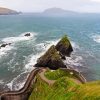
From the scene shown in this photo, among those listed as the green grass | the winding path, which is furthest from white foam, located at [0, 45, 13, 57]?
the green grass

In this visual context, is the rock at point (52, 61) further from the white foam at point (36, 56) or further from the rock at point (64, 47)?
the rock at point (64, 47)

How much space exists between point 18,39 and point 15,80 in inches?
2230

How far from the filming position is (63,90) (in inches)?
1843

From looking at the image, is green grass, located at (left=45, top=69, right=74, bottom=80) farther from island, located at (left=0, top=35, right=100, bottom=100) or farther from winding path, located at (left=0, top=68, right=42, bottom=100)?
winding path, located at (left=0, top=68, right=42, bottom=100)

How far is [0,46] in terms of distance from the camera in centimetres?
10456

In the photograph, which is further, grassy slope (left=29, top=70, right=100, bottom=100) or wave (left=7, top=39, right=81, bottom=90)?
wave (left=7, top=39, right=81, bottom=90)

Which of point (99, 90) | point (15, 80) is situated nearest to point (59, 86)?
point (99, 90)

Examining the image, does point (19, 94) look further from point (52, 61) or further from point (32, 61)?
point (32, 61)

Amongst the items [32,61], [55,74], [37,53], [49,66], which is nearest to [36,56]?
[37,53]

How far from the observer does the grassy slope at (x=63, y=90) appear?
4091 cm

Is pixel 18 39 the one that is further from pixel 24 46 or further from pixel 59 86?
pixel 59 86

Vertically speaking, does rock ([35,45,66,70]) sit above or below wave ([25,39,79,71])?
above

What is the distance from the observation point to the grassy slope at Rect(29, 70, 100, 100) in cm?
4091

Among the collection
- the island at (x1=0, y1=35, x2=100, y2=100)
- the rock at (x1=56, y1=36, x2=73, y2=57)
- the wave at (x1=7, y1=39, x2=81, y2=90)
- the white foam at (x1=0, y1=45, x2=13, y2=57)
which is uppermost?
the island at (x1=0, y1=35, x2=100, y2=100)
